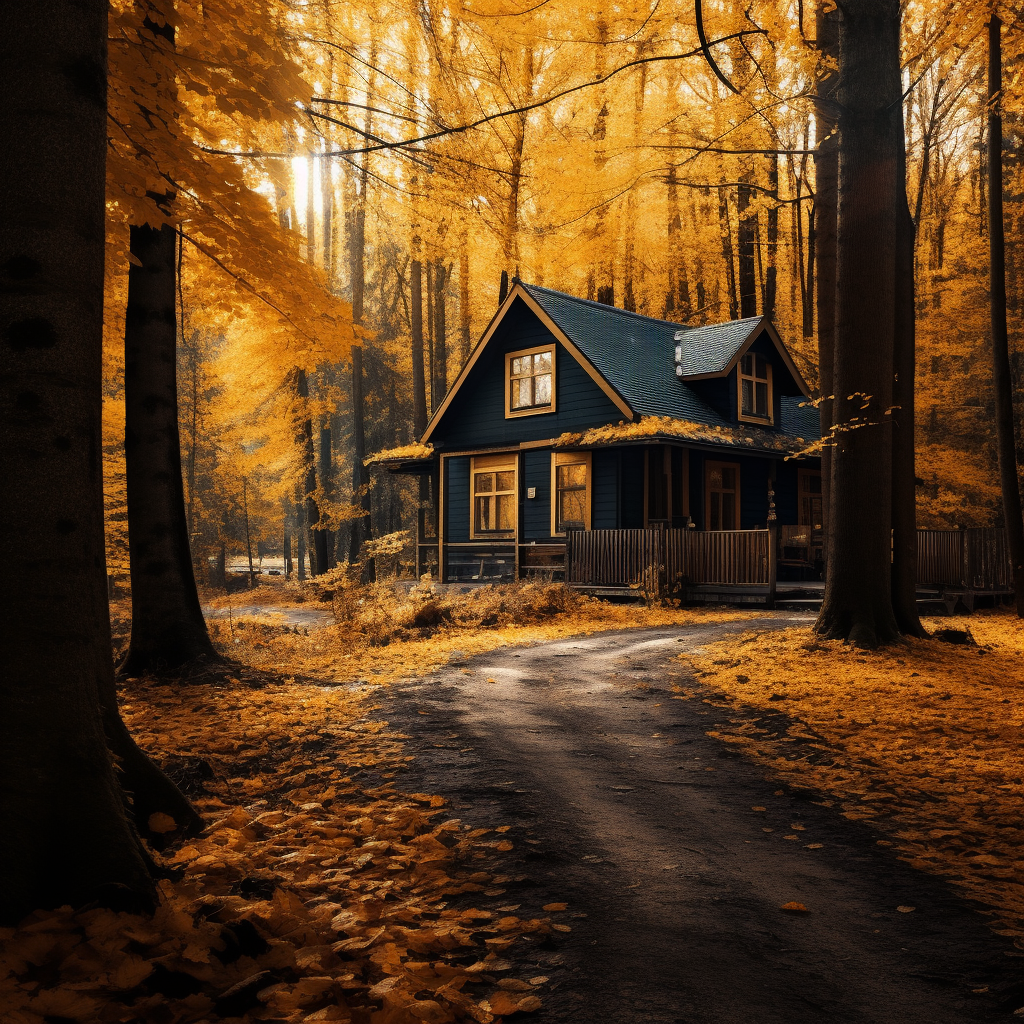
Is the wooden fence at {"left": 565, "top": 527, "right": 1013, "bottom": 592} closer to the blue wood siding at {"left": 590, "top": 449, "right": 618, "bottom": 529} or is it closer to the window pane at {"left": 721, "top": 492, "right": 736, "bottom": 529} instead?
the blue wood siding at {"left": 590, "top": 449, "right": 618, "bottom": 529}

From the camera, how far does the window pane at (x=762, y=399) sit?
976 inches

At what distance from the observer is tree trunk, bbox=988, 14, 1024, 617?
13812 mm

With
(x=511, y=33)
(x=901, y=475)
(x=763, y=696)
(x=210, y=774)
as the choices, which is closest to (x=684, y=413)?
(x=901, y=475)

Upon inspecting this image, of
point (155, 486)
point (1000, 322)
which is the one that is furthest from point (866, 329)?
point (155, 486)

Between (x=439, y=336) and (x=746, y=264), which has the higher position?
(x=746, y=264)

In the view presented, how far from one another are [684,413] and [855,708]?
1536 cm

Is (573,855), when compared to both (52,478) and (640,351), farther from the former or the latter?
(640,351)

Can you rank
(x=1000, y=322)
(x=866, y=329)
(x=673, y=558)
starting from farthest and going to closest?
(x=673, y=558), (x=1000, y=322), (x=866, y=329)

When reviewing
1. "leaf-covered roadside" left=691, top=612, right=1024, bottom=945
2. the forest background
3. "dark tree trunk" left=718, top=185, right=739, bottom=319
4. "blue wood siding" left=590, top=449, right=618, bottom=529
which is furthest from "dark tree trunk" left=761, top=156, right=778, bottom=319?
A: "leaf-covered roadside" left=691, top=612, right=1024, bottom=945

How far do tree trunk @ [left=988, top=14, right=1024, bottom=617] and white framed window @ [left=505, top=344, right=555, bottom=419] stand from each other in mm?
11154

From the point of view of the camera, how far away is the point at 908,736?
6.58 m

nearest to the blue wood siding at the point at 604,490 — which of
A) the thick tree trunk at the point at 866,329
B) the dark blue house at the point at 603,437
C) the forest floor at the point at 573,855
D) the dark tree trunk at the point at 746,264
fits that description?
the dark blue house at the point at 603,437

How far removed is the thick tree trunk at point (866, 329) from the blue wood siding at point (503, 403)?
1095 cm

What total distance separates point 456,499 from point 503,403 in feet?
11.9
